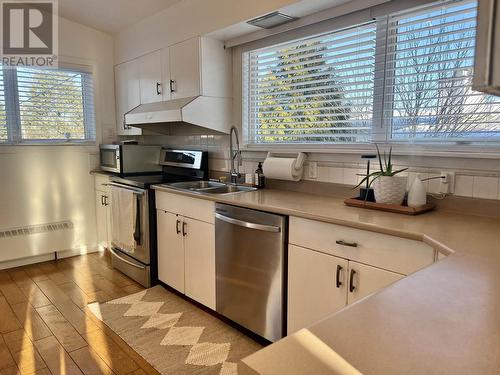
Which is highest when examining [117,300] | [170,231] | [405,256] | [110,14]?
[110,14]

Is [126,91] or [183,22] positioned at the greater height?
[183,22]

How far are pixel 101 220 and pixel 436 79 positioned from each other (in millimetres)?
3537

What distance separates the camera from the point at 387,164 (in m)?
2.21

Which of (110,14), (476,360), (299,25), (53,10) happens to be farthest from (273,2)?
(53,10)

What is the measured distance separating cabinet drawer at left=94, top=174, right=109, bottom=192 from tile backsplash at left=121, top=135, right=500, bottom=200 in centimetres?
94

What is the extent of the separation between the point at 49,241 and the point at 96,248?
524 mm

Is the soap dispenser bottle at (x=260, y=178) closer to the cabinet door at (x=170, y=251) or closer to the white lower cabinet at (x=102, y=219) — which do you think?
the cabinet door at (x=170, y=251)

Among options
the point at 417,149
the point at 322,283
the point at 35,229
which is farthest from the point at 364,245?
the point at 35,229

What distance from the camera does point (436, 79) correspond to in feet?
6.68

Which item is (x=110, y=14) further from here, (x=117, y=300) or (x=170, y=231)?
(x=117, y=300)

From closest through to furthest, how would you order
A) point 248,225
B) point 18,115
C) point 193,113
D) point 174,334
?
point 248,225 → point 174,334 → point 193,113 → point 18,115

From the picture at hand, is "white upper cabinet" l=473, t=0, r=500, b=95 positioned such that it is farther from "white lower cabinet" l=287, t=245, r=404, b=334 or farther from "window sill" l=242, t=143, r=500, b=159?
"window sill" l=242, t=143, r=500, b=159

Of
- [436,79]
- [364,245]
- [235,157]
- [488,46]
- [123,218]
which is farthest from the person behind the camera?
[123,218]

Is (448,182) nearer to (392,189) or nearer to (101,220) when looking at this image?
(392,189)
